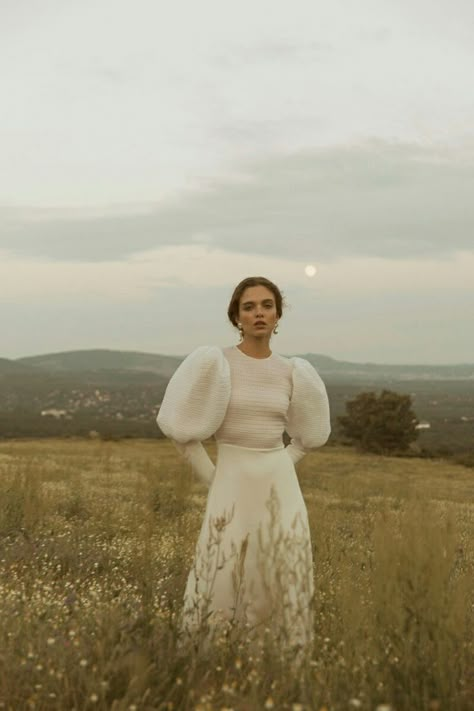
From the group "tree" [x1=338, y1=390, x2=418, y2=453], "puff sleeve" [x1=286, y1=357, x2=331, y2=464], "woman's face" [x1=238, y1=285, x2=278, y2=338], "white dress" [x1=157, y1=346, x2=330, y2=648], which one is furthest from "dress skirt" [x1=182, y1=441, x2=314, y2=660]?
"tree" [x1=338, y1=390, x2=418, y2=453]

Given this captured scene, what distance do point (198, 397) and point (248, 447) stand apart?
0.43 metres

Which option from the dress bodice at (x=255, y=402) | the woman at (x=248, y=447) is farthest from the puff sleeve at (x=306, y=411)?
the dress bodice at (x=255, y=402)

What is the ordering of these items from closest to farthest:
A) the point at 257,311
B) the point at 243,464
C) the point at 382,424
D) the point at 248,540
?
the point at 248,540 < the point at 243,464 < the point at 257,311 < the point at 382,424

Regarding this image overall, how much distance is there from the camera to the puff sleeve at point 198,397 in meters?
4.54

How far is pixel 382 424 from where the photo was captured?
155 ft

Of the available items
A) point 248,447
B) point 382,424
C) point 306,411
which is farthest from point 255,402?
point 382,424

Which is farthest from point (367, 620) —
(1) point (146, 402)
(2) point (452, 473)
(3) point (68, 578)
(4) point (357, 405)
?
(1) point (146, 402)

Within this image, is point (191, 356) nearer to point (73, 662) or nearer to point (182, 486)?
point (73, 662)

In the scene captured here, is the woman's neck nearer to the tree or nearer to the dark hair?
the dark hair

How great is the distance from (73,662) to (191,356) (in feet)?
6.45

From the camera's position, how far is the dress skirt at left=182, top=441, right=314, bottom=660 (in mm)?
4184

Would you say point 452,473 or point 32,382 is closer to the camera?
point 452,473

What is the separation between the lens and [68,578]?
6.40 m

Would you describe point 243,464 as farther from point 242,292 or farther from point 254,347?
point 242,292
